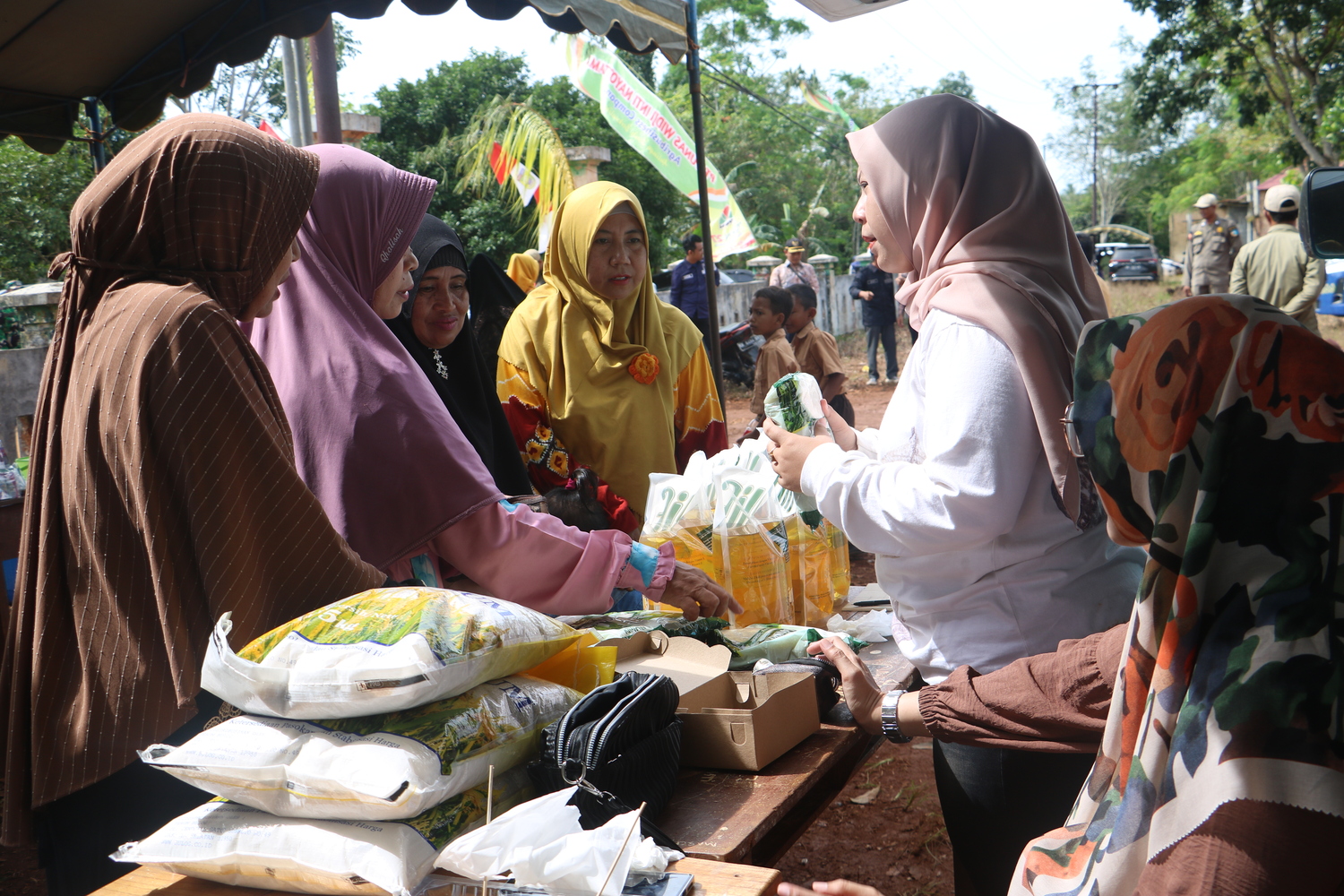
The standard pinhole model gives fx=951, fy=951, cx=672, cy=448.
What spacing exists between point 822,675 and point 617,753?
570mm

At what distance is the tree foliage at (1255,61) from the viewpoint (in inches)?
493

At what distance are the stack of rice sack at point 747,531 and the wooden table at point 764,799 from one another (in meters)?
0.56

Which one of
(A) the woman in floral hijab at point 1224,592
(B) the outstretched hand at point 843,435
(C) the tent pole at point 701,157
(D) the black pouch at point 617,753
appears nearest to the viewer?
(A) the woman in floral hijab at point 1224,592

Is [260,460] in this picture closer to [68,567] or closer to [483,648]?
[68,567]

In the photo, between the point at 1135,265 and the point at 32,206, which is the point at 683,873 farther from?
the point at 1135,265

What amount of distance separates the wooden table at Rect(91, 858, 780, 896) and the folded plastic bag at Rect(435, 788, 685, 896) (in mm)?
62

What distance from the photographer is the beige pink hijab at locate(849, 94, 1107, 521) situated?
1.53 metres

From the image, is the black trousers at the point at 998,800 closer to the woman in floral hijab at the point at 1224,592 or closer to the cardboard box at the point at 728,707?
the cardboard box at the point at 728,707

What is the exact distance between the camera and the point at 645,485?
3.14 metres

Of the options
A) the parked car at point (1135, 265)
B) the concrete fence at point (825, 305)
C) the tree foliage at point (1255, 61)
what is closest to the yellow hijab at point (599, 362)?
the concrete fence at point (825, 305)

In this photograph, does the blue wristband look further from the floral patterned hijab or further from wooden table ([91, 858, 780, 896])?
the floral patterned hijab

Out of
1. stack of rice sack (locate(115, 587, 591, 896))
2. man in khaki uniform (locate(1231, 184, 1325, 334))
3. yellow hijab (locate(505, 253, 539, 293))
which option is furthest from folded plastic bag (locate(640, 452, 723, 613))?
man in khaki uniform (locate(1231, 184, 1325, 334))

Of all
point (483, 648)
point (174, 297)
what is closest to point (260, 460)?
point (174, 297)

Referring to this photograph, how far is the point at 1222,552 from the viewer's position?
923 mm
